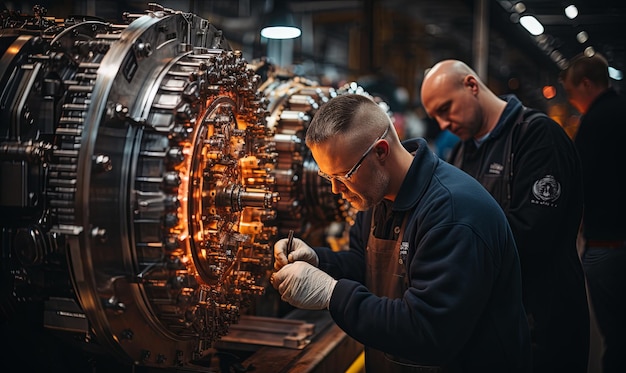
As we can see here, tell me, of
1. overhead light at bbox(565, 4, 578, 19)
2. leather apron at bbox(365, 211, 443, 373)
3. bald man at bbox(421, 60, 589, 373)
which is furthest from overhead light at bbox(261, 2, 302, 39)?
overhead light at bbox(565, 4, 578, 19)

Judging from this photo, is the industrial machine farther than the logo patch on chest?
No

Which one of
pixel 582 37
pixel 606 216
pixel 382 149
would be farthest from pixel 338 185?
pixel 582 37

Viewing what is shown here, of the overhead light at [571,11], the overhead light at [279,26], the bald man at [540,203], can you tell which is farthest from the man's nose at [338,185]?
the overhead light at [571,11]

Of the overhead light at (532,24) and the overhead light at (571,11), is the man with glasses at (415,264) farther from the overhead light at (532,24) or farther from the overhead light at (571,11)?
the overhead light at (532,24)

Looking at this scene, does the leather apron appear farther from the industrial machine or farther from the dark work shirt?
the dark work shirt

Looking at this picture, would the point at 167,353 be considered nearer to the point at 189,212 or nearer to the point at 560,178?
the point at 189,212

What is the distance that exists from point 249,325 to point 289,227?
1.60ft

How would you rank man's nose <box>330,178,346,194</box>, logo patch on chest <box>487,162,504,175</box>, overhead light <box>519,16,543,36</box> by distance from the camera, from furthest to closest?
overhead light <box>519,16,543,36</box> → logo patch on chest <box>487,162,504,175</box> → man's nose <box>330,178,346,194</box>

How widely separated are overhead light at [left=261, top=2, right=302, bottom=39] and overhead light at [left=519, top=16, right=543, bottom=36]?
127 inches

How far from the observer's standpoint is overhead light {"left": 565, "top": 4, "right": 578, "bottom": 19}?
18.1 ft

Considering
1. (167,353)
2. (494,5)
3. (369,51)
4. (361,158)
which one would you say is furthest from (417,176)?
(494,5)

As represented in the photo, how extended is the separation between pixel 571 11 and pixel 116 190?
16.9 feet

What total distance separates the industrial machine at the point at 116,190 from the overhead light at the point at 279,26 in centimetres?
219

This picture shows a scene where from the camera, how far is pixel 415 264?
1819 mm
